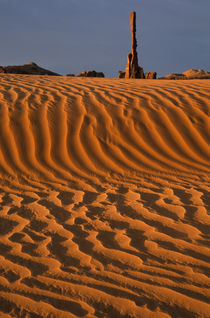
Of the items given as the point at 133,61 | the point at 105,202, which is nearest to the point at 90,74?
the point at 133,61

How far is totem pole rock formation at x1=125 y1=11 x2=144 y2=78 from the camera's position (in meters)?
15.8

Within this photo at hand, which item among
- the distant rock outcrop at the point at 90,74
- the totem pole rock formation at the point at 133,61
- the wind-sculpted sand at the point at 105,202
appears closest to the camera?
the wind-sculpted sand at the point at 105,202

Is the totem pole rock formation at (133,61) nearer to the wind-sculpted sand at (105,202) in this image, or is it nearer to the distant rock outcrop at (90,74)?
the distant rock outcrop at (90,74)

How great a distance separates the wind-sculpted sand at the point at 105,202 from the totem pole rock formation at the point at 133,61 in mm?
8884

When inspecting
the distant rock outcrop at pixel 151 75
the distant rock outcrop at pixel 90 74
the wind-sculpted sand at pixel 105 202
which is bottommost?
the wind-sculpted sand at pixel 105 202

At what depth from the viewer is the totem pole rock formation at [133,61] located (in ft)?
51.7

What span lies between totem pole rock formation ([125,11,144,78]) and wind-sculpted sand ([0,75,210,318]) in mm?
8884

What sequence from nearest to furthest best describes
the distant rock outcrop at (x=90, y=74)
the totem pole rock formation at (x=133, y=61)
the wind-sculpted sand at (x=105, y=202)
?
the wind-sculpted sand at (x=105, y=202), the totem pole rock formation at (x=133, y=61), the distant rock outcrop at (x=90, y=74)

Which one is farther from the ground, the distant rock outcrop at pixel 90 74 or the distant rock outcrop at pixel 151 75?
the distant rock outcrop at pixel 151 75

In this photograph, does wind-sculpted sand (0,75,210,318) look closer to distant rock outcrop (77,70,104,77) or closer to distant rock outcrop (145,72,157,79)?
distant rock outcrop (145,72,157,79)

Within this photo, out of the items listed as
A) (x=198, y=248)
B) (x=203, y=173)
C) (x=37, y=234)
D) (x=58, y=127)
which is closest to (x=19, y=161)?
(x=58, y=127)

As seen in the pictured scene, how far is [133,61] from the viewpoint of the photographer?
1623 cm

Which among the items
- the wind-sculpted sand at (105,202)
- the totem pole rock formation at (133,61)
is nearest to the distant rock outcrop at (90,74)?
the totem pole rock formation at (133,61)

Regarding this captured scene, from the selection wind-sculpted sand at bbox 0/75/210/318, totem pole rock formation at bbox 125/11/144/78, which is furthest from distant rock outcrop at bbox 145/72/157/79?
wind-sculpted sand at bbox 0/75/210/318
